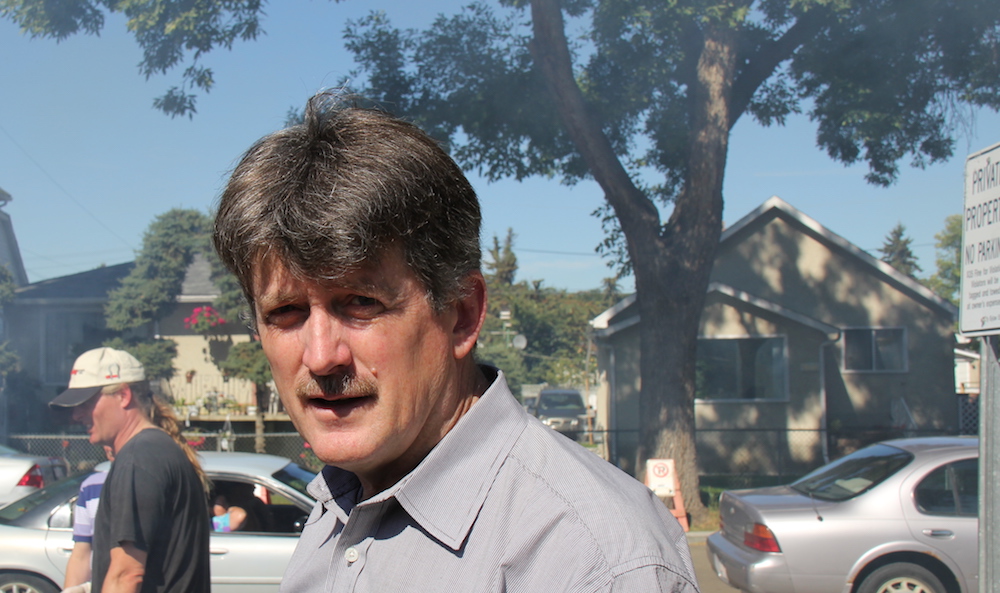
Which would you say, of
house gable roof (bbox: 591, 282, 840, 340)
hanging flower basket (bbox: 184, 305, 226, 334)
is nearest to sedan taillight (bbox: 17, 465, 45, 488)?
hanging flower basket (bbox: 184, 305, 226, 334)

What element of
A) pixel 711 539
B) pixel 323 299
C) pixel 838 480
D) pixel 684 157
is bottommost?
pixel 711 539

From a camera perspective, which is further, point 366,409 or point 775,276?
point 775,276

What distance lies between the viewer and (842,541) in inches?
236

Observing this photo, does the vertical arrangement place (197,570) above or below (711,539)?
above

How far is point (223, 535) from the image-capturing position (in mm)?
5527

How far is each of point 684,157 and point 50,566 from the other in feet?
33.4

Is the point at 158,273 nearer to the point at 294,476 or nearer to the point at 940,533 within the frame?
the point at 294,476

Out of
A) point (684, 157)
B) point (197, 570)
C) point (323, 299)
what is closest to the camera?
point (323, 299)

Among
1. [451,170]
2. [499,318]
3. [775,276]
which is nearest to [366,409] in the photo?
[451,170]

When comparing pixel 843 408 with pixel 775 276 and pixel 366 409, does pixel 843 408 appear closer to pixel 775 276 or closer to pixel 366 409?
pixel 775 276

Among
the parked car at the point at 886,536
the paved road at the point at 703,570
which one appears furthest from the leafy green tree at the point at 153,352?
the parked car at the point at 886,536

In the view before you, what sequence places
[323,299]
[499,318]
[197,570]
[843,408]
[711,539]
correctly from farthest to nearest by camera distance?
1. [499,318]
2. [843,408]
3. [711,539]
4. [197,570]
5. [323,299]

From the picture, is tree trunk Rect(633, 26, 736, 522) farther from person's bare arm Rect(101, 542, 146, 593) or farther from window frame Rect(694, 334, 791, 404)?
person's bare arm Rect(101, 542, 146, 593)

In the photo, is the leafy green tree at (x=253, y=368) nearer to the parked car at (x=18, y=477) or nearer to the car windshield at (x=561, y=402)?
the car windshield at (x=561, y=402)
